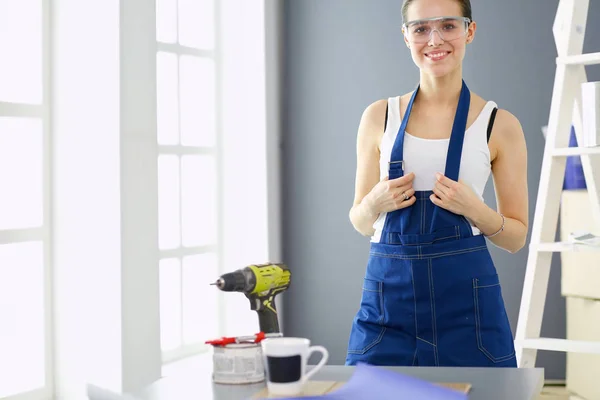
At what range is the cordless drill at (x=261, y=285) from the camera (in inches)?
62.9

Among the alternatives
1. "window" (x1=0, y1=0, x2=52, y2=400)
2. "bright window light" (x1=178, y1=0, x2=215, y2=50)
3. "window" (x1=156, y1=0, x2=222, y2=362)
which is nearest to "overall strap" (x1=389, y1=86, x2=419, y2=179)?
"window" (x1=0, y1=0, x2=52, y2=400)

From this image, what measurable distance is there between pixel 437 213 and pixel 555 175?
1302mm

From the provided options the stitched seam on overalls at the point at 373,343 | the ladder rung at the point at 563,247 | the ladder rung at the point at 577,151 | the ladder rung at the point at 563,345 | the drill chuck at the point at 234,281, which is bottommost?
the ladder rung at the point at 563,345

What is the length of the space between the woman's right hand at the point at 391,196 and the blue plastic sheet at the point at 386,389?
77cm

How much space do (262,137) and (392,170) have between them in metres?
2.32

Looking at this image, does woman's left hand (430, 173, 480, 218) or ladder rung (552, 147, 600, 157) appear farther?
ladder rung (552, 147, 600, 157)

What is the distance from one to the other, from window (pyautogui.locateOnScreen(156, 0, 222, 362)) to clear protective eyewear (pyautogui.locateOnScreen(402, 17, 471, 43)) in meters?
2.01

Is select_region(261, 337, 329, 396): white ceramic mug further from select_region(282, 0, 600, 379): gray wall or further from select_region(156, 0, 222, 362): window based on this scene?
select_region(282, 0, 600, 379): gray wall

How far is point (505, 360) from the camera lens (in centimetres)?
206

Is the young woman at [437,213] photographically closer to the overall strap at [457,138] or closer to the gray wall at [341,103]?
the overall strap at [457,138]

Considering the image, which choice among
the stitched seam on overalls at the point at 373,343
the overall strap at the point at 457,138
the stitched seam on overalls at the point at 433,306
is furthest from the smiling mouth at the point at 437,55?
the stitched seam on overalls at the point at 373,343

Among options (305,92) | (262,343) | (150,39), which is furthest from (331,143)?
(262,343)

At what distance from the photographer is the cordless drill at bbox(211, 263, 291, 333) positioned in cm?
160

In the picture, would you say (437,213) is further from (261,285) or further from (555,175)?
(555,175)
